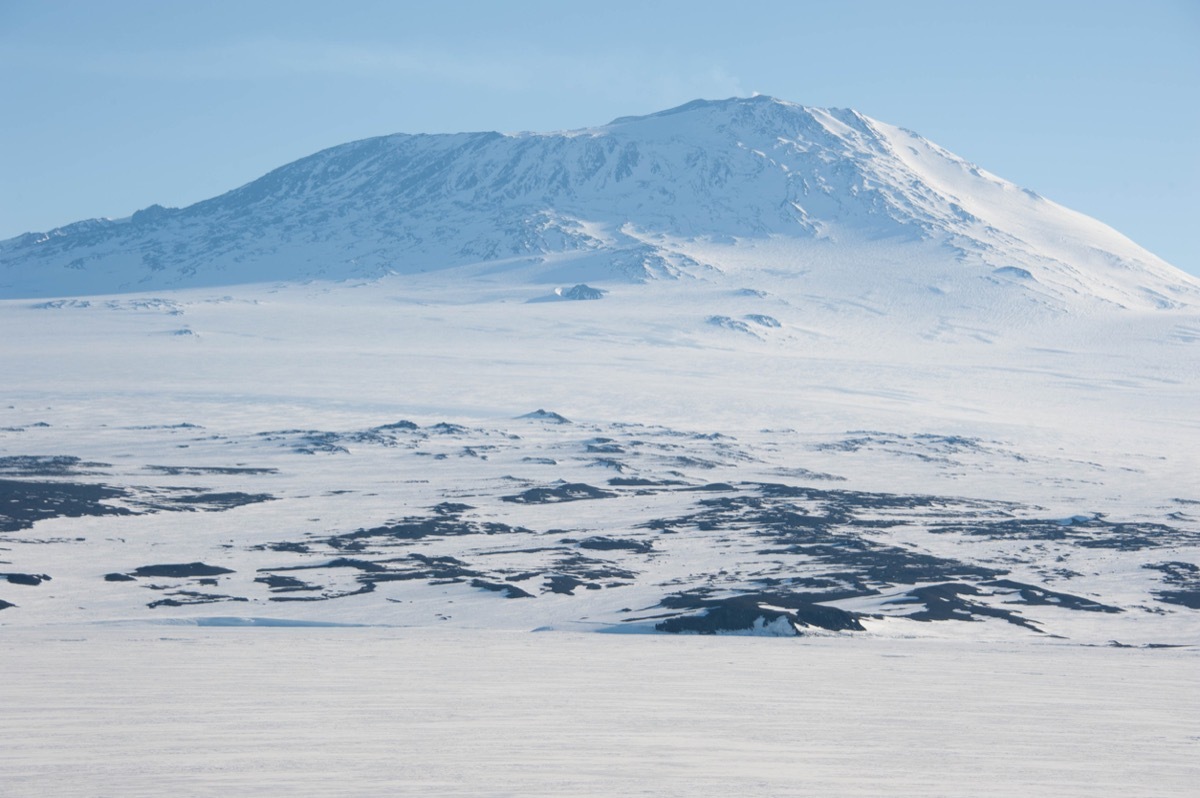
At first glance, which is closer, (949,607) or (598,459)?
(949,607)

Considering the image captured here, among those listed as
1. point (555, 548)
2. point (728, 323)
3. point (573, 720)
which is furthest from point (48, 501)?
point (728, 323)

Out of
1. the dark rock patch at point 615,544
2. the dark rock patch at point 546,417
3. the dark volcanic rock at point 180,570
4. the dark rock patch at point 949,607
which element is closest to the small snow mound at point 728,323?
the dark rock patch at point 546,417

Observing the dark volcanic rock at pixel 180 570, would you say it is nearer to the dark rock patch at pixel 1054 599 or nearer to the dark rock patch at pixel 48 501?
the dark rock patch at pixel 48 501

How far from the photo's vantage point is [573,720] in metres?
17.6

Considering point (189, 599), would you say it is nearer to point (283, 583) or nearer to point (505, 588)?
point (283, 583)

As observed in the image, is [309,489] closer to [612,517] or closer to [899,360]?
[612,517]

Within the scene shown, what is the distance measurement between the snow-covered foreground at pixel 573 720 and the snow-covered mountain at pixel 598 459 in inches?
326

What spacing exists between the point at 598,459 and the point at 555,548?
3486 centimetres

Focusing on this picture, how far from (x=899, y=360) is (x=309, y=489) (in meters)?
110

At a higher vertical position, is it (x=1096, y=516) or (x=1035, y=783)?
(x=1035, y=783)

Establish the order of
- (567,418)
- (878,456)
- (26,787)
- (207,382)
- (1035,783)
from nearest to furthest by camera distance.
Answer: (26,787), (1035,783), (878,456), (567,418), (207,382)

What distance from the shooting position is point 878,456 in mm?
98438

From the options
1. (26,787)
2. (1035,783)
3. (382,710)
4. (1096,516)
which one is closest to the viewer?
(26,787)

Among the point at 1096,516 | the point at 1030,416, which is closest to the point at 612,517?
the point at 1096,516
